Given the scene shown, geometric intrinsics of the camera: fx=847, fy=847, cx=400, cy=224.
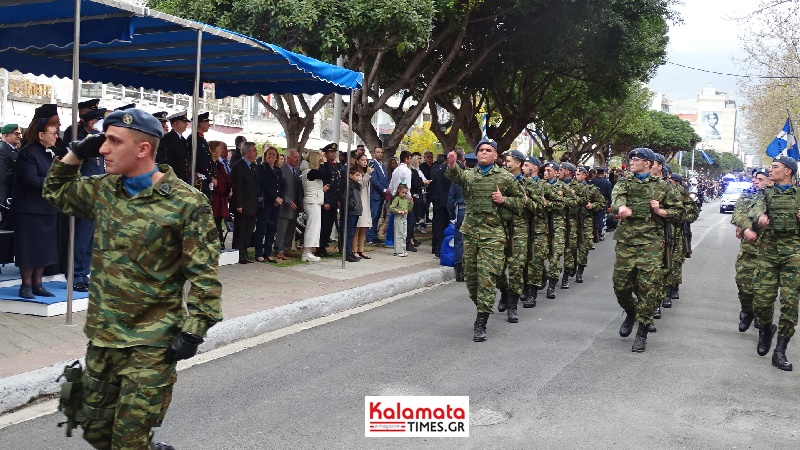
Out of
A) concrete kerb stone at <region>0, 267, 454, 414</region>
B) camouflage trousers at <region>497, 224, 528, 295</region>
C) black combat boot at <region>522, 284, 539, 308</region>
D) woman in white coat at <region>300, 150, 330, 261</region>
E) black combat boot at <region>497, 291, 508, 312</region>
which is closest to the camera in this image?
concrete kerb stone at <region>0, 267, 454, 414</region>

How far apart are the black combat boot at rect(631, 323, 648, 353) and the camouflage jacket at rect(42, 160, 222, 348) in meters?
5.60

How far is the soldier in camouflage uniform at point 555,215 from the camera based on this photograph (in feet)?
37.9

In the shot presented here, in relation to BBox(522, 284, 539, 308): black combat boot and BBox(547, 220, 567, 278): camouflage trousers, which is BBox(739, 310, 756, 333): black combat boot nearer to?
BBox(522, 284, 539, 308): black combat boot

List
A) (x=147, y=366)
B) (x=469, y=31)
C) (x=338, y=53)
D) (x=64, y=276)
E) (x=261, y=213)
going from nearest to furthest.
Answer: (x=147, y=366), (x=64, y=276), (x=261, y=213), (x=338, y=53), (x=469, y=31)

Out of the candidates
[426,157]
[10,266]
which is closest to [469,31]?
[426,157]

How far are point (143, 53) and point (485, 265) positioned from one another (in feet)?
19.4

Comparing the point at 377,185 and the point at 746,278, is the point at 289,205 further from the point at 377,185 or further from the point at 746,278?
the point at 746,278

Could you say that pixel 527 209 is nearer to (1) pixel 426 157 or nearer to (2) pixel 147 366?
(2) pixel 147 366

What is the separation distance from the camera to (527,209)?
9.95m

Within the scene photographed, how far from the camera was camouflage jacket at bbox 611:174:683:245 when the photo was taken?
28.0 ft

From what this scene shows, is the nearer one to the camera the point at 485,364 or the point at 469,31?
the point at 485,364

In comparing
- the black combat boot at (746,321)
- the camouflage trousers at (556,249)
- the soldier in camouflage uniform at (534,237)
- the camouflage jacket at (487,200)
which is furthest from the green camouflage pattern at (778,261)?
the camouflage trousers at (556,249)

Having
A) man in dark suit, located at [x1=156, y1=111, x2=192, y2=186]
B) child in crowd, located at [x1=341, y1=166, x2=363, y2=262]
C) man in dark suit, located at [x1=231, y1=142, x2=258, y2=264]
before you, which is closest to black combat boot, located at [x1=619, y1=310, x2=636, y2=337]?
man in dark suit, located at [x1=156, y1=111, x2=192, y2=186]

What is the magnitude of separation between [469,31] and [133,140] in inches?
704
